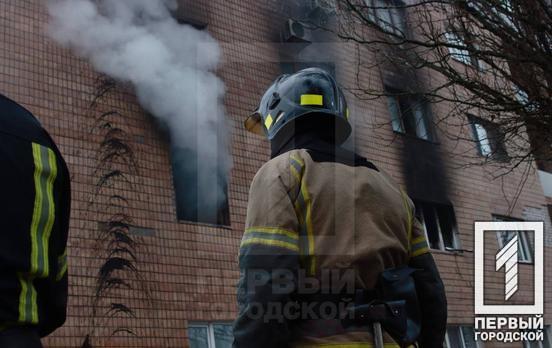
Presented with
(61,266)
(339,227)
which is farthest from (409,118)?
(61,266)

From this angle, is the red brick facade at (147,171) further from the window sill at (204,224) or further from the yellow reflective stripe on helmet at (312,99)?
the yellow reflective stripe on helmet at (312,99)

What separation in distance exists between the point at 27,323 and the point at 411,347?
53.2 inches

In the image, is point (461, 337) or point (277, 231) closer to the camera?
point (277, 231)

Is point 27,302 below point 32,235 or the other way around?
below

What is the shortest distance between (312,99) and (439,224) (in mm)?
8992

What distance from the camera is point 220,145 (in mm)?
8398

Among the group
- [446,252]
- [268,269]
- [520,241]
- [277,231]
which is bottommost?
[268,269]

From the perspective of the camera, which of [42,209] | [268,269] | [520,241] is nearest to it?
[42,209]

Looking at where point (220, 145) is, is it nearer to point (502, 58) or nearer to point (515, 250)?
point (502, 58)

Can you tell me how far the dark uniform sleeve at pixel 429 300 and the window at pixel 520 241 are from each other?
10.1 metres

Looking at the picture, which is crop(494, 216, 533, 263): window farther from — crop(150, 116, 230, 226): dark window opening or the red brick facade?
crop(150, 116, 230, 226): dark window opening

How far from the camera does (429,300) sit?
2662 millimetres

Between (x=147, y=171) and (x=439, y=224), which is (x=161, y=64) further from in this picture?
(x=439, y=224)

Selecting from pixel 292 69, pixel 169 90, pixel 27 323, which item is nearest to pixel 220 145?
pixel 169 90
